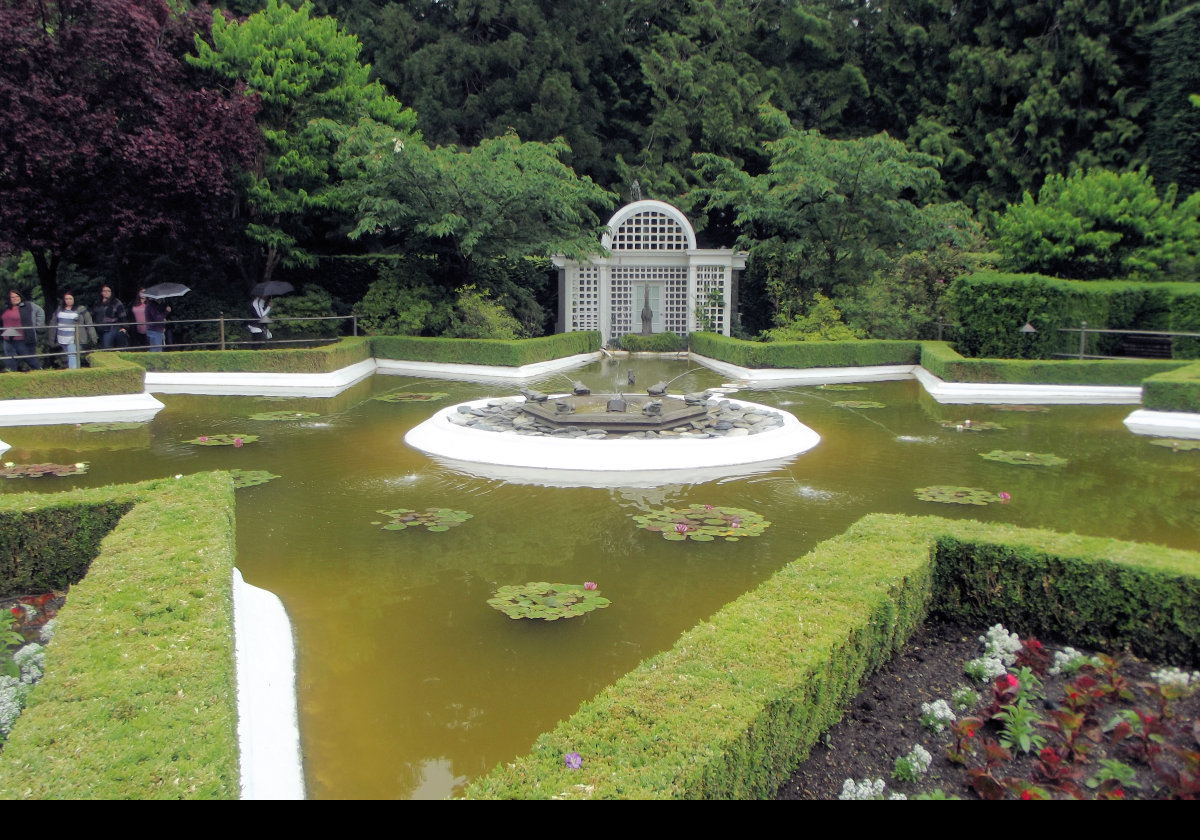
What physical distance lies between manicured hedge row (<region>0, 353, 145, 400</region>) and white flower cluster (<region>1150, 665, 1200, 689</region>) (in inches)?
496

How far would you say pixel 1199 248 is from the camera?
18.4m

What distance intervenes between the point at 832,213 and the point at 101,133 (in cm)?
1489

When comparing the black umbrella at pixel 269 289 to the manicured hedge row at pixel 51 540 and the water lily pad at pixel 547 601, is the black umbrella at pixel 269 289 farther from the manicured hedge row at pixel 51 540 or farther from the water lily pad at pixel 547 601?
the water lily pad at pixel 547 601

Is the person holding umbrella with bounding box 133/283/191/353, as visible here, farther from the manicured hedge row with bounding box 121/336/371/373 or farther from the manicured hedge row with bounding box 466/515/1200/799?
the manicured hedge row with bounding box 466/515/1200/799

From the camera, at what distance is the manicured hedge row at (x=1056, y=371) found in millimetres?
14242

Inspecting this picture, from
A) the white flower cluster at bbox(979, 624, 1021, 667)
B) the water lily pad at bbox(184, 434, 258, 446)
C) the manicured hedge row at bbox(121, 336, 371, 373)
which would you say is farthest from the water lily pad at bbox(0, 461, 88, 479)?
the white flower cluster at bbox(979, 624, 1021, 667)

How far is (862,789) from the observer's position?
10.8ft

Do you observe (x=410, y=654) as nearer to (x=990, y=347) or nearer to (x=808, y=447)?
(x=808, y=447)

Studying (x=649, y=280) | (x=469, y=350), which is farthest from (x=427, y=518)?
(x=649, y=280)

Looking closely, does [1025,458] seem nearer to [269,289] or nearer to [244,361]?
[244,361]

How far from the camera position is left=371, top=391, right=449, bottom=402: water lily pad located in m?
13.9

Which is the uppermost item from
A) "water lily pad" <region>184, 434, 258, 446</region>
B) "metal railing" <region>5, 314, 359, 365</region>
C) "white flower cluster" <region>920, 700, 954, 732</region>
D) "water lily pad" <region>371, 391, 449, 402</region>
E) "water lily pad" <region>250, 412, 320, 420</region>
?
"metal railing" <region>5, 314, 359, 365</region>

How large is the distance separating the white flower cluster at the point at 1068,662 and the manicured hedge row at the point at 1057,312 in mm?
13401

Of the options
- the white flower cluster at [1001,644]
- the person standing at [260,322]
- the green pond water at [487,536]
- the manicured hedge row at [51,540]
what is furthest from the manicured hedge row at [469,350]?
the white flower cluster at [1001,644]
